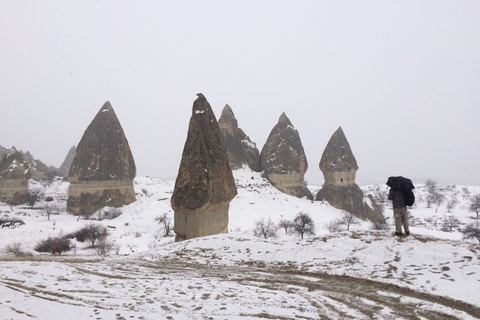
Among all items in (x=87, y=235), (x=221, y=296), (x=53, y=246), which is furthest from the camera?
(x=87, y=235)

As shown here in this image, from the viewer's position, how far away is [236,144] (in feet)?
94.2

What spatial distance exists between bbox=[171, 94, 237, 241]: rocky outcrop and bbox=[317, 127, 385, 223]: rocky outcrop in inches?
724

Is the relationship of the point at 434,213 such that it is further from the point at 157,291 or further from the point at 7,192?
the point at 7,192

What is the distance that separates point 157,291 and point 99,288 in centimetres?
84

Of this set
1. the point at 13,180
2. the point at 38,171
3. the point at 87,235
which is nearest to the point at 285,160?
the point at 87,235

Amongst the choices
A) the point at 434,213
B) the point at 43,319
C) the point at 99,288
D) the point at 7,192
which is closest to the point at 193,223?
the point at 99,288

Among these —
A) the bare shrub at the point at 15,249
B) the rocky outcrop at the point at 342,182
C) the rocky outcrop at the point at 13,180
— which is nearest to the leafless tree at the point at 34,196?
the rocky outcrop at the point at 13,180

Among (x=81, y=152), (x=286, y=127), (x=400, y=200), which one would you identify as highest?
(x=286, y=127)

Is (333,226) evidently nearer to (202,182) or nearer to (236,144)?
(202,182)

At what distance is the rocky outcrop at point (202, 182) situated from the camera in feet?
31.4

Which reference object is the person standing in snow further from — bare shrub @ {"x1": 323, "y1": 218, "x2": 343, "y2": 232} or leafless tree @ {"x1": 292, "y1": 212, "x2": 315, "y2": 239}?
bare shrub @ {"x1": 323, "y1": 218, "x2": 343, "y2": 232}

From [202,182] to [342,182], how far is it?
20954mm

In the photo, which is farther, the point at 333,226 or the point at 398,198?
the point at 333,226

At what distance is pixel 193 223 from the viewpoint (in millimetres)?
9672
